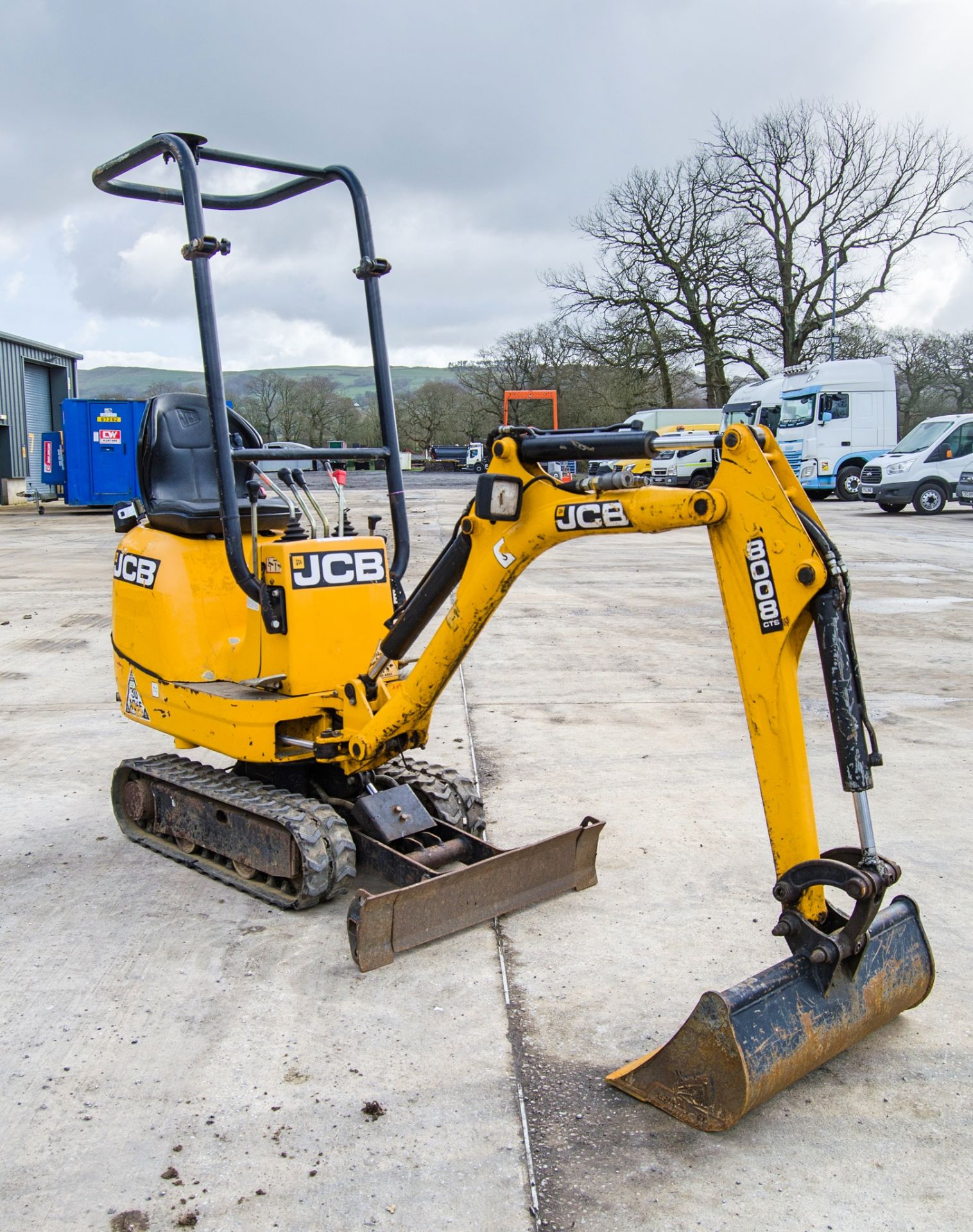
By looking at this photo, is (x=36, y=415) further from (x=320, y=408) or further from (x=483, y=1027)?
(x=483, y=1027)

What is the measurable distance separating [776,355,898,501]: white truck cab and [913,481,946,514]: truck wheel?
4.29 meters

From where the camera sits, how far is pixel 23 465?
32.7 m

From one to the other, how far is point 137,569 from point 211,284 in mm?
1329

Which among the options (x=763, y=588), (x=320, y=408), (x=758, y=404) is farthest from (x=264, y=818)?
(x=320, y=408)

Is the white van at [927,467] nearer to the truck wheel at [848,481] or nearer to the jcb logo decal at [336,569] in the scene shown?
the truck wheel at [848,481]

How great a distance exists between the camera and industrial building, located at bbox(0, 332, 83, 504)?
3123 cm

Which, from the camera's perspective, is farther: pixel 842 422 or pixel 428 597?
pixel 842 422

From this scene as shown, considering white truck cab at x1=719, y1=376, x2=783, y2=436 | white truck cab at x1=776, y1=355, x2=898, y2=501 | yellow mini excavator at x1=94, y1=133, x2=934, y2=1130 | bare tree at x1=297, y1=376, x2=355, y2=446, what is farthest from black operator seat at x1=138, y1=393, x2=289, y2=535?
bare tree at x1=297, y1=376, x2=355, y2=446

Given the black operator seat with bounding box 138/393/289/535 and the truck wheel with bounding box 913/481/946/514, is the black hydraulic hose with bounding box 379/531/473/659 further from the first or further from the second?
the truck wheel with bounding box 913/481/946/514

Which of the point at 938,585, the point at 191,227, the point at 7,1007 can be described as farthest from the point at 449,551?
the point at 938,585

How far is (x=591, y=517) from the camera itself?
11.4 feet

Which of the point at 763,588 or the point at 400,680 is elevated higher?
the point at 763,588

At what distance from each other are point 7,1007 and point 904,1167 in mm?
2733

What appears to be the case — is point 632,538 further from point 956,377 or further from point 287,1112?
point 956,377
